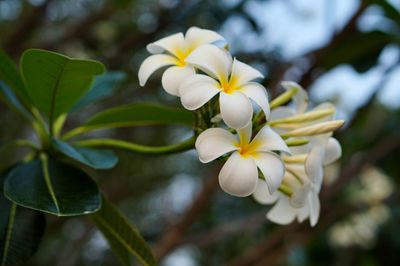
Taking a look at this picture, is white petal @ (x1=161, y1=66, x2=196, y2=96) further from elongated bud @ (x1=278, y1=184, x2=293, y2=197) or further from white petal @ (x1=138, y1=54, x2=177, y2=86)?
elongated bud @ (x1=278, y1=184, x2=293, y2=197)

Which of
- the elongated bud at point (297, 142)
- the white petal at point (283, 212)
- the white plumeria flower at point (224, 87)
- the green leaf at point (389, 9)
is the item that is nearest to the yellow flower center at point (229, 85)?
the white plumeria flower at point (224, 87)

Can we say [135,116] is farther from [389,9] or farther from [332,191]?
[332,191]

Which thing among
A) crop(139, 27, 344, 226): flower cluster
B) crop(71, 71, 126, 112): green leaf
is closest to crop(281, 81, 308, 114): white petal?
crop(139, 27, 344, 226): flower cluster

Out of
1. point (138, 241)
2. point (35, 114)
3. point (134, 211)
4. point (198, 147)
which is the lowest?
point (134, 211)

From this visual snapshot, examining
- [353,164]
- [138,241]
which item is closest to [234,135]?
[138,241]

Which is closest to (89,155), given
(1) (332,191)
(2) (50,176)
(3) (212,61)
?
(2) (50,176)

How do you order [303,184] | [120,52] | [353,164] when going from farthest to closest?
[120,52] < [353,164] < [303,184]

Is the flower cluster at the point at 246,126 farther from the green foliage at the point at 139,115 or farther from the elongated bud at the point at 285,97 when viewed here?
the green foliage at the point at 139,115

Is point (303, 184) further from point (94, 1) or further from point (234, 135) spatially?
point (94, 1)
